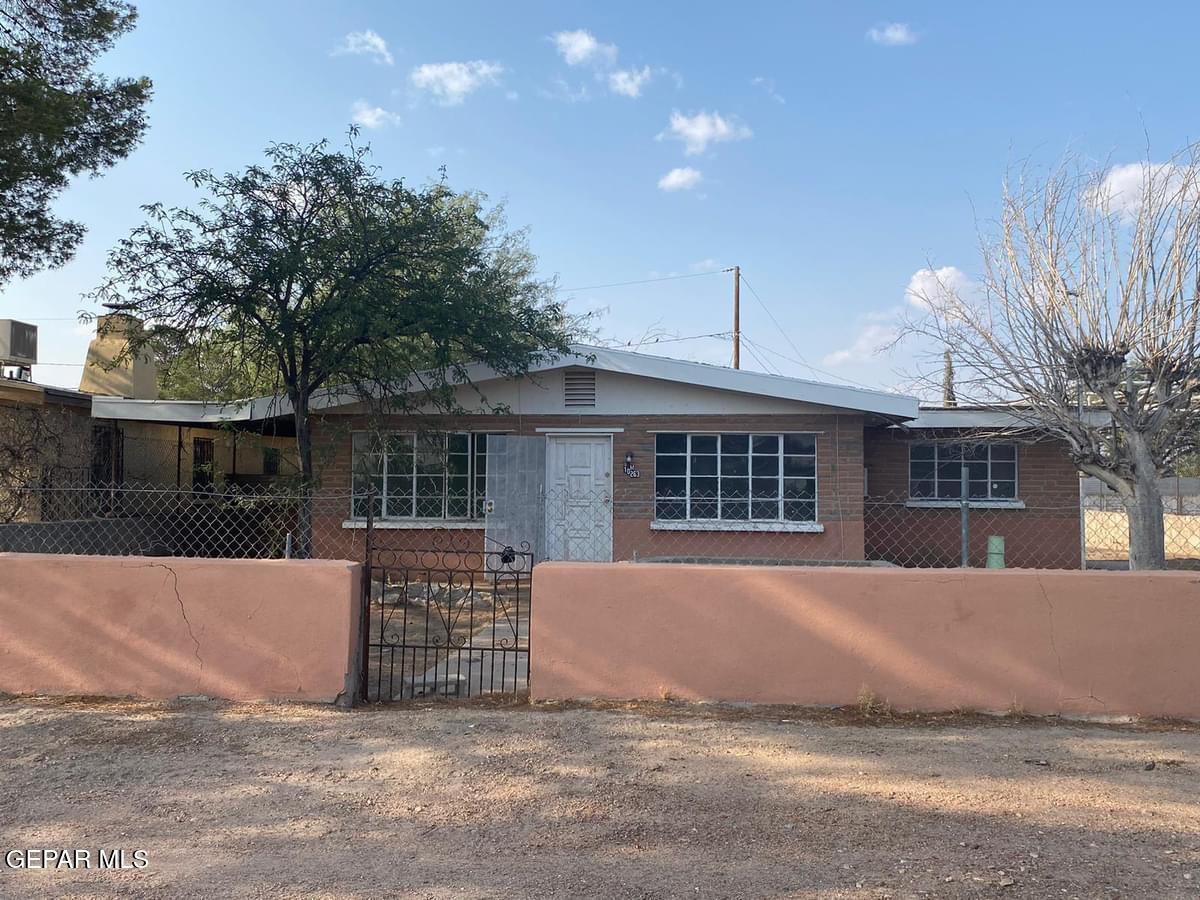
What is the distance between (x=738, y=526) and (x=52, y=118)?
9.07 metres

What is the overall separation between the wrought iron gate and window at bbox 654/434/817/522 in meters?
2.26

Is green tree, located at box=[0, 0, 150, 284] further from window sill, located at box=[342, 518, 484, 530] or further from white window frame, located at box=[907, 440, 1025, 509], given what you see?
white window frame, located at box=[907, 440, 1025, 509]

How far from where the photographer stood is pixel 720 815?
3.82 meters

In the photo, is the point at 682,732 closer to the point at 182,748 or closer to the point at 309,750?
the point at 309,750

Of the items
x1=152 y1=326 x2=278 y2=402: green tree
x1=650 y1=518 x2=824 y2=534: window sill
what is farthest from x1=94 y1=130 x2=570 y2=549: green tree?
x1=650 y1=518 x2=824 y2=534: window sill

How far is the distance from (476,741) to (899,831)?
223 cm

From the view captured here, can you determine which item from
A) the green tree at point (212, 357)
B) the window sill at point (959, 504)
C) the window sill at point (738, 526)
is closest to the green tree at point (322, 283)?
the green tree at point (212, 357)

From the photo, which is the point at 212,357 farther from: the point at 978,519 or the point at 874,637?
the point at 978,519

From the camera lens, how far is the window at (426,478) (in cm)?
1195

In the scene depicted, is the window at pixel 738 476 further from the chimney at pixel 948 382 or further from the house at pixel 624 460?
the chimney at pixel 948 382

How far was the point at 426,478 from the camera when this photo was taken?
12.1 m

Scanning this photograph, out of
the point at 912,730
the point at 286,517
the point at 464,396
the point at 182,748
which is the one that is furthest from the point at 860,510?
the point at 182,748

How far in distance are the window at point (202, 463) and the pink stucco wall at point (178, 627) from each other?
9441 millimetres

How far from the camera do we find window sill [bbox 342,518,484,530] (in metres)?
11.9
